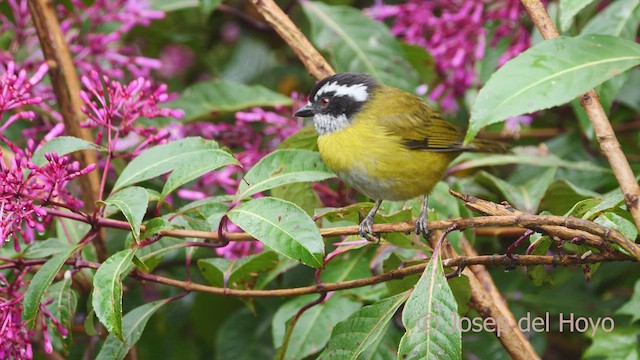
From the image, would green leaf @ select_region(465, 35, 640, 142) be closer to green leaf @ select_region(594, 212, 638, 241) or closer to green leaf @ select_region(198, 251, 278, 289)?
green leaf @ select_region(594, 212, 638, 241)

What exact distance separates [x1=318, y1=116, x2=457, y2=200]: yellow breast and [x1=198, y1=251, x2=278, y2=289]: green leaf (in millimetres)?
435

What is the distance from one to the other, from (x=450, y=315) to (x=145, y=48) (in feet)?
11.0

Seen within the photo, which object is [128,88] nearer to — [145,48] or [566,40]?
[566,40]

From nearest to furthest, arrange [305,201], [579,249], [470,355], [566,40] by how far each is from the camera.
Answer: [566,40] < [579,249] < [305,201] < [470,355]

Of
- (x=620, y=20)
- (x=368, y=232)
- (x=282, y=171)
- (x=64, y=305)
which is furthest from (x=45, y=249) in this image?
(x=620, y=20)

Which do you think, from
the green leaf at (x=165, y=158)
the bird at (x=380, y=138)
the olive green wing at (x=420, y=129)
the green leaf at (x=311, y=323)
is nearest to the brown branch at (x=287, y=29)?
the bird at (x=380, y=138)

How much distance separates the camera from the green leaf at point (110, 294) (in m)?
2.02

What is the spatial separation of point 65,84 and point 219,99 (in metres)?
0.80

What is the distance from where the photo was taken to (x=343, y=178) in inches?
118

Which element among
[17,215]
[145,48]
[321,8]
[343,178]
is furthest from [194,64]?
[17,215]

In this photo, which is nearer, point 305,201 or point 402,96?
point 305,201

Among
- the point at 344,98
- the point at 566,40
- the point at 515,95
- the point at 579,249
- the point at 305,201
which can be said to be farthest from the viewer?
the point at 344,98

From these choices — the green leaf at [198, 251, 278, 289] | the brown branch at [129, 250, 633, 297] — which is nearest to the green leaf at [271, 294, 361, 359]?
the green leaf at [198, 251, 278, 289]

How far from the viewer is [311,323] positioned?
9.44 feet
